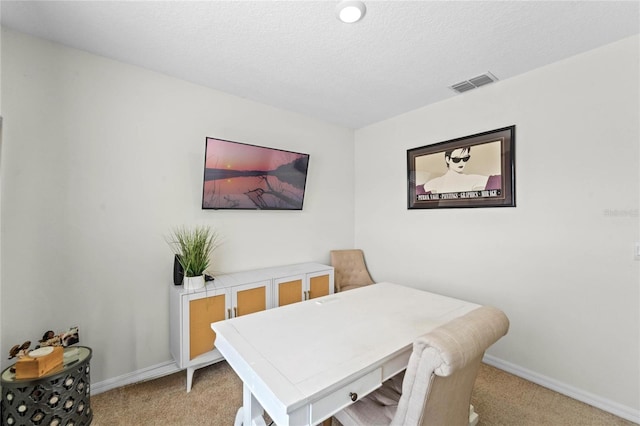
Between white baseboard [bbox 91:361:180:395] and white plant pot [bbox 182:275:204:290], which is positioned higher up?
white plant pot [bbox 182:275:204:290]

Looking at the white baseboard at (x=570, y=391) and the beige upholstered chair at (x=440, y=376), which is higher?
the beige upholstered chair at (x=440, y=376)

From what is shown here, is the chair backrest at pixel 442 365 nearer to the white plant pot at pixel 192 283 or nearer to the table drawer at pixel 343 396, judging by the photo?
the table drawer at pixel 343 396

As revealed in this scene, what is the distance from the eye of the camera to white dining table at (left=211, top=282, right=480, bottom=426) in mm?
953

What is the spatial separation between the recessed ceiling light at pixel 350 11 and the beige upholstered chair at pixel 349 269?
2.49 meters

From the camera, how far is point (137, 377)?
85.4 inches

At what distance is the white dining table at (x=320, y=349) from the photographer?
37.5 inches

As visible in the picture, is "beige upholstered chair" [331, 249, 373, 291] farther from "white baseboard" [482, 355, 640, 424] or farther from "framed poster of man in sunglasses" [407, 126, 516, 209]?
"white baseboard" [482, 355, 640, 424]

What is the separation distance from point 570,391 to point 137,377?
3.38 metres

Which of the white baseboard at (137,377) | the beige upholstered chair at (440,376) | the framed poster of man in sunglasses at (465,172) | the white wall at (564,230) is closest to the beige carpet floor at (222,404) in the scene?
the white baseboard at (137,377)

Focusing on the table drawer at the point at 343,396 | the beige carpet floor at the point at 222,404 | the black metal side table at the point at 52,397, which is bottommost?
the beige carpet floor at the point at 222,404

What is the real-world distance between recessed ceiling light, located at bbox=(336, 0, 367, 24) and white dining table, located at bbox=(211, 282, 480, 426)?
70.5 inches

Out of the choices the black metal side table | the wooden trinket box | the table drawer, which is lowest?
the black metal side table

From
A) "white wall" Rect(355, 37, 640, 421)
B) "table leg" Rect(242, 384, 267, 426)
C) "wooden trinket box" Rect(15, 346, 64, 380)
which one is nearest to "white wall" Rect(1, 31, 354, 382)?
"wooden trinket box" Rect(15, 346, 64, 380)

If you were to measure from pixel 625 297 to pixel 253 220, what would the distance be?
3040 mm
